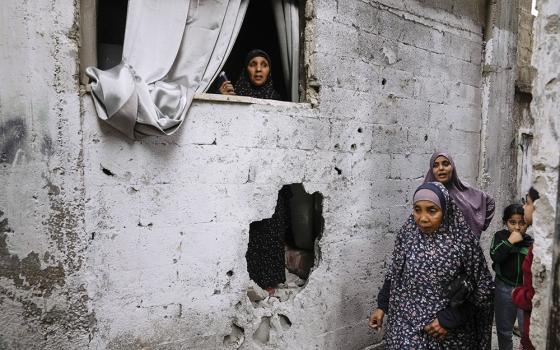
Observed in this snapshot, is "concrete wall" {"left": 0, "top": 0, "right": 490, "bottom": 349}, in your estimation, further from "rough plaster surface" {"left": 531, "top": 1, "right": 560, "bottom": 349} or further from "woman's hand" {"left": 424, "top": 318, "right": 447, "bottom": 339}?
"rough plaster surface" {"left": 531, "top": 1, "right": 560, "bottom": 349}

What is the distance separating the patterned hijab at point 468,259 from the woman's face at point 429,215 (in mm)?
48

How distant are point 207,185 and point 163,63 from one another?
2.72ft

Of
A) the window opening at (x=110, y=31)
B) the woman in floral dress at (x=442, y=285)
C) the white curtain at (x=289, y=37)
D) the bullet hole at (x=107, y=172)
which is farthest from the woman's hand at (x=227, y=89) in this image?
the woman in floral dress at (x=442, y=285)

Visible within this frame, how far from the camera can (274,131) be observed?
10.3ft

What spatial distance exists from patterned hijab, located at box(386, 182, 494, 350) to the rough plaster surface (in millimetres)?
725

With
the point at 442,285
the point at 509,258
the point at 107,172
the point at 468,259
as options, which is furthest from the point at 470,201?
the point at 107,172

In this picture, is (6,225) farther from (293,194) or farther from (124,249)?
(293,194)

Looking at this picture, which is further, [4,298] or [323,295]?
[323,295]

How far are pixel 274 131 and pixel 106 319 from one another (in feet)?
5.40

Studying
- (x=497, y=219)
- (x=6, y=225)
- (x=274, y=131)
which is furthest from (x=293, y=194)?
(x=497, y=219)

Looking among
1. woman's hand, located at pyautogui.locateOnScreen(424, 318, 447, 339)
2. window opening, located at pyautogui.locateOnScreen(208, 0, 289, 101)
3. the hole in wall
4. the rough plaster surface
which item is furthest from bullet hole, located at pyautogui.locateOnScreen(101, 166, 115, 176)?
the rough plaster surface

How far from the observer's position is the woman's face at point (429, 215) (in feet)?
8.35

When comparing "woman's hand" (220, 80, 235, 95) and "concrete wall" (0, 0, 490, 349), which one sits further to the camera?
"woman's hand" (220, 80, 235, 95)

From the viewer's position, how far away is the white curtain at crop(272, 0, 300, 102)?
3.37m
